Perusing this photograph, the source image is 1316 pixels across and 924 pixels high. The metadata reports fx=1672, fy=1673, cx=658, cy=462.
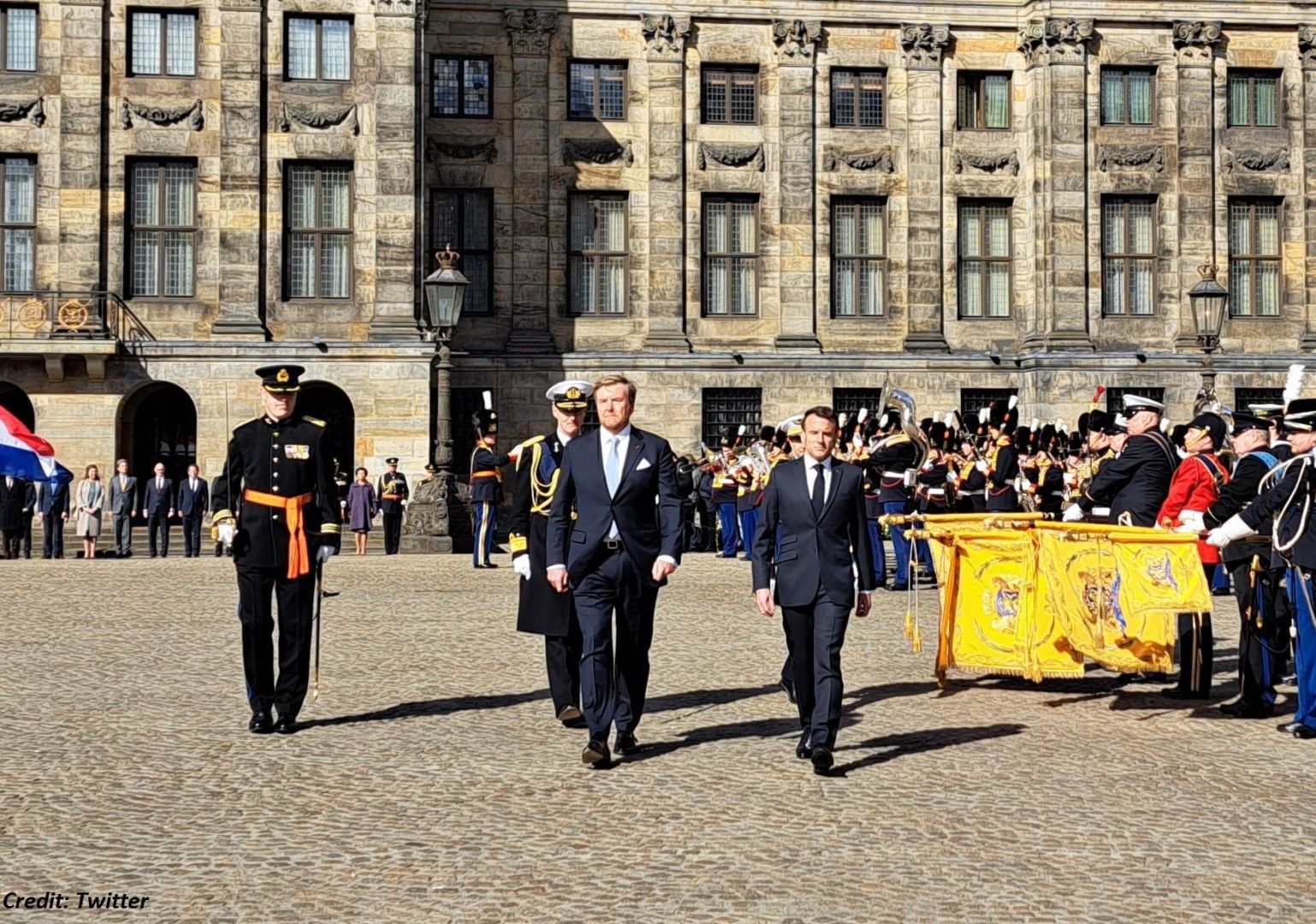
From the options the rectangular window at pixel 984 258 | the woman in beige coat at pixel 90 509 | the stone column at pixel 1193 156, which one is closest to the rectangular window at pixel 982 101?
the rectangular window at pixel 984 258

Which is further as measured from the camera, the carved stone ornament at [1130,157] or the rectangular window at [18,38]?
the carved stone ornament at [1130,157]

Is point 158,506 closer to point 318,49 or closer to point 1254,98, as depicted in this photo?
point 318,49

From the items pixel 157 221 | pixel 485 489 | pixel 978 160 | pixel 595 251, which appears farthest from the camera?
pixel 978 160

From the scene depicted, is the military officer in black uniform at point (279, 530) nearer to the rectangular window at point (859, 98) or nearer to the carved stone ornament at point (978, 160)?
the rectangular window at point (859, 98)

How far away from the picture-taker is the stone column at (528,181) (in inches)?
1374

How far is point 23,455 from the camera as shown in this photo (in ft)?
49.5

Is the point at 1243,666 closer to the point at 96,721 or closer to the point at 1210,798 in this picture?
the point at 1210,798

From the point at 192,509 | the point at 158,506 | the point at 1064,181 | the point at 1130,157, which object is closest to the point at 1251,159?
the point at 1130,157

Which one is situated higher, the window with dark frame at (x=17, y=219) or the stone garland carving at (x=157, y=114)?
the stone garland carving at (x=157, y=114)

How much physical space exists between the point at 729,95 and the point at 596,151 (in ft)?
10.4

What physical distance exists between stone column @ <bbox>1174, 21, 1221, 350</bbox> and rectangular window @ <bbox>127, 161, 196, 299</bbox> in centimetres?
2065

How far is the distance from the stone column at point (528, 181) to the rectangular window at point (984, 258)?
9116 millimetres

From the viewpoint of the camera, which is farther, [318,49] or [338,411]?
[338,411]

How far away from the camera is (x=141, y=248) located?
105ft
